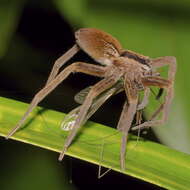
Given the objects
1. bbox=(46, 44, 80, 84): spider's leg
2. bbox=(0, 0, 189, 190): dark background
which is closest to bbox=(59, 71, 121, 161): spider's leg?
bbox=(46, 44, 80, 84): spider's leg

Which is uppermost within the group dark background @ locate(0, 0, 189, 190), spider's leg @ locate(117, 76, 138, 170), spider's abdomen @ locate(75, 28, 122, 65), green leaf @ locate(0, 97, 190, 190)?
spider's abdomen @ locate(75, 28, 122, 65)

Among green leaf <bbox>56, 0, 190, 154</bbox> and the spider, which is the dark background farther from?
the spider

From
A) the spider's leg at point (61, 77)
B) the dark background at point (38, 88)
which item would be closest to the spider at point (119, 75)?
the spider's leg at point (61, 77)

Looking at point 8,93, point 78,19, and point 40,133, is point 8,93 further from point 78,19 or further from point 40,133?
point 40,133

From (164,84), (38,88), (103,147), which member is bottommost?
(38,88)

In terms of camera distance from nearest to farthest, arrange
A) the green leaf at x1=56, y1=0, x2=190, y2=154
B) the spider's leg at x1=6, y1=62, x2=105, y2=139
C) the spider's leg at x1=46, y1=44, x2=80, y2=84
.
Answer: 1. the spider's leg at x1=6, y1=62, x2=105, y2=139
2. the spider's leg at x1=46, y1=44, x2=80, y2=84
3. the green leaf at x1=56, y1=0, x2=190, y2=154

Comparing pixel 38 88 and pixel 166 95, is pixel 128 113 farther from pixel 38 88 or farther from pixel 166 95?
pixel 38 88

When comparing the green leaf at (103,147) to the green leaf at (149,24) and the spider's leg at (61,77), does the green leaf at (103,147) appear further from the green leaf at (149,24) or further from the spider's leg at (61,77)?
the green leaf at (149,24)

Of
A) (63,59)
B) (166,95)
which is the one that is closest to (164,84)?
(166,95)

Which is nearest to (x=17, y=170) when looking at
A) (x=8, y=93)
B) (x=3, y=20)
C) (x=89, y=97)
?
(x=8, y=93)
